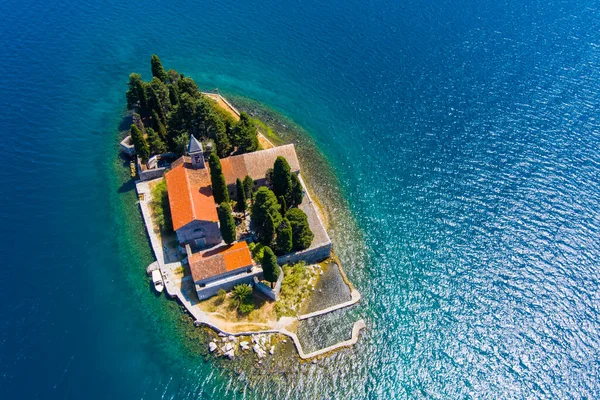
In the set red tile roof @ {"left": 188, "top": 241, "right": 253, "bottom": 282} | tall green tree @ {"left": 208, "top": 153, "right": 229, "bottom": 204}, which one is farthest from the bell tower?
red tile roof @ {"left": 188, "top": 241, "right": 253, "bottom": 282}

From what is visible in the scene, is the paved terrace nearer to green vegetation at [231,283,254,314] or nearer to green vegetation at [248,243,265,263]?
green vegetation at [231,283,254,314]

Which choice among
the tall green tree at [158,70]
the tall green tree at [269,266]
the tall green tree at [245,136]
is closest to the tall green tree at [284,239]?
the tall green tree at [269,266]

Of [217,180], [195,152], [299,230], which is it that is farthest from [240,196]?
[299,230]

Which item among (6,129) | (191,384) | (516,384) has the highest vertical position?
(6,129)

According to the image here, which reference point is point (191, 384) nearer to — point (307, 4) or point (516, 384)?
point (516, 384)

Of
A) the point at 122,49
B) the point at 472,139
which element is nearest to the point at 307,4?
Answer: the point at 122,49
